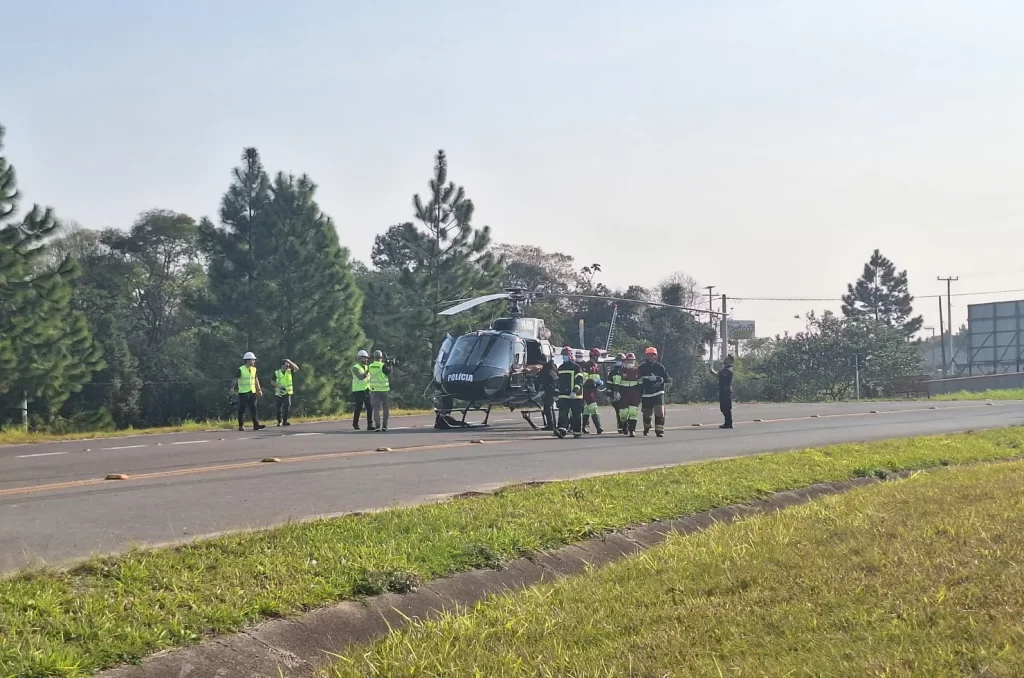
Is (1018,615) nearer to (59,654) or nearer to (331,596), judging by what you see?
(331,596)

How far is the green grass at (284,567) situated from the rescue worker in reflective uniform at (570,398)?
8.52 m

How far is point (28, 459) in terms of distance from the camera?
1542 centimetres

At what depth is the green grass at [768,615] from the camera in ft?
16.5

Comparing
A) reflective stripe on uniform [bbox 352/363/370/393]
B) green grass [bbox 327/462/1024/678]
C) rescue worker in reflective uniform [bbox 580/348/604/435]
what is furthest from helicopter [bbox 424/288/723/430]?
green grass [bbox 327/462/1024/678]

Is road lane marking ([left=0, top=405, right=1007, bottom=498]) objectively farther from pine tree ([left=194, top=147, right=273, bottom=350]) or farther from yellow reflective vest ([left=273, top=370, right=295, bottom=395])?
pine tree ([left=194, top=147, right=273, bottom=350])

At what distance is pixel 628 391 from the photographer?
2133 centimetres

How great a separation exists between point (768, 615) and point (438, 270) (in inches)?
1670

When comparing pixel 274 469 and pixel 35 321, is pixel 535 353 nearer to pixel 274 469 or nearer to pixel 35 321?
pixel 274 469

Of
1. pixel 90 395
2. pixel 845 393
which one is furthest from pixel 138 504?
pixel 845 393

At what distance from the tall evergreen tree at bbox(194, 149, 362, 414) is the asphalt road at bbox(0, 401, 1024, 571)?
16.9 meters

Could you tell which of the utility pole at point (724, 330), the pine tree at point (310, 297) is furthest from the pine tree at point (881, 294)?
the pine tree at point (310, 297)

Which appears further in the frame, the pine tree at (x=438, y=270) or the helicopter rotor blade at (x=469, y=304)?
the pine tree at (x=438, y=270)

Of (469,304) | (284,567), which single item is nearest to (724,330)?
(469,304)

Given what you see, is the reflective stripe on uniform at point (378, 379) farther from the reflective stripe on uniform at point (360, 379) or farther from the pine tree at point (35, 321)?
the pine tree at point (35, 321)
